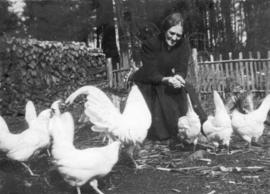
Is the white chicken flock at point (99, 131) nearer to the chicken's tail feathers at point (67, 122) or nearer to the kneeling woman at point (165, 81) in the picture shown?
the chicken's tail feathers at point (67, 122)

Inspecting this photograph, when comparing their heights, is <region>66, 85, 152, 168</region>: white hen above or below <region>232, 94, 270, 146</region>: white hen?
above

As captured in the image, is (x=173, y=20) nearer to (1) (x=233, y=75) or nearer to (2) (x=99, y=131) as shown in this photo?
(2) (x=99, y=131)

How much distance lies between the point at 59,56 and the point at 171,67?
6.40 metres

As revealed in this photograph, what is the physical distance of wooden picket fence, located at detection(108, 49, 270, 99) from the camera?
35.6ft

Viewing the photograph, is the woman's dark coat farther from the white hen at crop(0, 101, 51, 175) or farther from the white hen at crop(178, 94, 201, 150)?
the white hen at crop(0, 101, 51, 175)

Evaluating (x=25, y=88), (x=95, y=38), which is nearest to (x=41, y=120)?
(x=25, y=88)

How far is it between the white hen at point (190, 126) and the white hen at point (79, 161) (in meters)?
1.39

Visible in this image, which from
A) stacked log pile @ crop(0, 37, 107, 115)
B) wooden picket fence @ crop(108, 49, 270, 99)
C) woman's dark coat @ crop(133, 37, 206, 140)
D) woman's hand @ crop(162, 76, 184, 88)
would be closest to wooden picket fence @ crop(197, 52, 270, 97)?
wooden picket fence @ crop(108, 49, 270, 99)

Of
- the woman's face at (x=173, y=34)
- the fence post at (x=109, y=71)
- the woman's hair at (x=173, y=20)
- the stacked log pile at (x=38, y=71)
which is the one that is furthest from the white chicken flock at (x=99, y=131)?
the fence post at (x=109, y=71)

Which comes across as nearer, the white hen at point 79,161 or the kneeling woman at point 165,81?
the white hen at point 79,161

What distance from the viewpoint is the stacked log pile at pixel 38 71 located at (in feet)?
33.2

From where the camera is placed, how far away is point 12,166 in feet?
15.4

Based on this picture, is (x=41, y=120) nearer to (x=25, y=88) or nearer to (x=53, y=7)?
(x=25, y=88)

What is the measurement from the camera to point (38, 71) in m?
10.8
